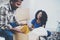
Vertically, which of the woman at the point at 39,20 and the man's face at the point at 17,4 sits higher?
the man's face at the point at 17,4

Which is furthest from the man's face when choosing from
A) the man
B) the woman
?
the woman

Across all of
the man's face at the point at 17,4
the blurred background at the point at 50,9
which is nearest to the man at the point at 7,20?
the man's face at the point at 17,4

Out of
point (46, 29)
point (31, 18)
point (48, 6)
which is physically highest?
point (48, 6)

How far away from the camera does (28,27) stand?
127 cm

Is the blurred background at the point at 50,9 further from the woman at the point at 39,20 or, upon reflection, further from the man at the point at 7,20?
the man at the point at 7,20

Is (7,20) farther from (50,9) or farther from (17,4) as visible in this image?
(50,9)

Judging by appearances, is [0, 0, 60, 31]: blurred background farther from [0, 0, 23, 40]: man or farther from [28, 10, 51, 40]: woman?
[0, 0, 23, 40]: man

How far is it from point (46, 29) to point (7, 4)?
0.45 m

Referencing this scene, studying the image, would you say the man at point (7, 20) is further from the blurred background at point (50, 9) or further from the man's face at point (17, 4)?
the blurred background at point (50, 9)

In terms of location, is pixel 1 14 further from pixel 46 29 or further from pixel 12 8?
pixel 46 29

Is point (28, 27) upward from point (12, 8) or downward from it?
downward

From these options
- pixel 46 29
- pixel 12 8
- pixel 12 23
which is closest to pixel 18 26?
pixel 12 23

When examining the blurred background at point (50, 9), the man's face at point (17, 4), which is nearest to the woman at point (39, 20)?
the blurred background at point (50, 9)

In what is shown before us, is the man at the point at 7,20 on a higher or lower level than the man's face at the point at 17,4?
lower
